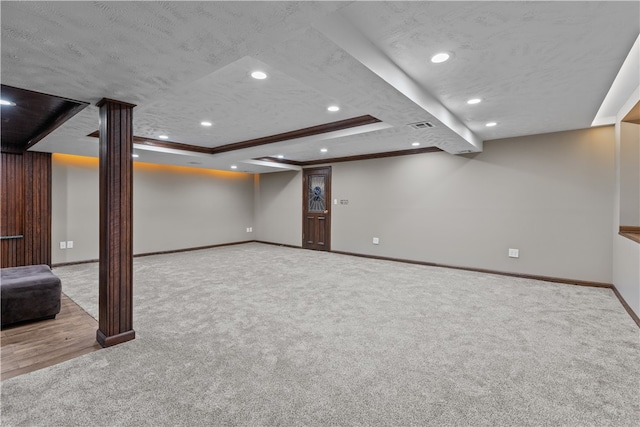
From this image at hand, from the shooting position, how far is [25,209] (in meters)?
5.10

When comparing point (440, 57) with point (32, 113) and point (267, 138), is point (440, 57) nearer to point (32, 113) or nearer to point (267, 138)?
point (267, 138)

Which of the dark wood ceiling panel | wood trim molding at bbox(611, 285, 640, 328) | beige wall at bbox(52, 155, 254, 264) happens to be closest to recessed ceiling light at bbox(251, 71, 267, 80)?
the dark wood ceiling panel

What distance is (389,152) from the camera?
6.20 m

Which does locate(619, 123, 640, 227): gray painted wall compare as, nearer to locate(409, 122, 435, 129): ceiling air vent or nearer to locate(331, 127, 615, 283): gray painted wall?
locate(331, 127, 615, 283): gray painted wall

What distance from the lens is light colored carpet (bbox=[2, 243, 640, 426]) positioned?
1.73 meters

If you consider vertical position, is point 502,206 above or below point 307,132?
below

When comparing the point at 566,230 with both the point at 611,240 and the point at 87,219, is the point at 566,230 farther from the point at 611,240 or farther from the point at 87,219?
the point at 87,219

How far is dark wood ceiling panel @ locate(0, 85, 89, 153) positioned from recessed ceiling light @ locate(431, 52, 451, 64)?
2.92m

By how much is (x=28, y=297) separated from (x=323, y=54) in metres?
3.58

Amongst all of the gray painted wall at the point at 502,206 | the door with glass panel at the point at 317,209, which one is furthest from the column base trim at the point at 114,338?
the door with glass panel at the point at 317,209

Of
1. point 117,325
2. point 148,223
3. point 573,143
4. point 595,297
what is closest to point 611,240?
point 595,297

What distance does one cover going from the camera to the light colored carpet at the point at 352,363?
173cm

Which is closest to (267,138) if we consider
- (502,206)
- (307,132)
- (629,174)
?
(307,132)

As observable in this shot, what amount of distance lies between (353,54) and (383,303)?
8.94 feet
